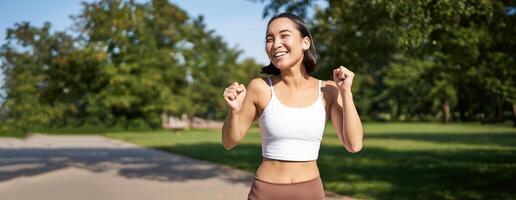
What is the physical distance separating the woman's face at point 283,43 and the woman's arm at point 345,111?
0.21m

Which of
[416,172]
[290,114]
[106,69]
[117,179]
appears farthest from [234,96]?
[106,69]

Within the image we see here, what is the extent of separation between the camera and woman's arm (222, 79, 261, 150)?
244cm

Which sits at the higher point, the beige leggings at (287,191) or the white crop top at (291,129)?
the white crop top at (291,129)

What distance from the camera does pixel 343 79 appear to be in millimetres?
2424

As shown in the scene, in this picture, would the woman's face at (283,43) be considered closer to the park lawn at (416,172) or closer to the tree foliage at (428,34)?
the tree foliage at (428,34)

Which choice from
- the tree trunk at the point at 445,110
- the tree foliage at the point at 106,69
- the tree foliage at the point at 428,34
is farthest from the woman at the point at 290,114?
the tree trunk at the point at 445,110

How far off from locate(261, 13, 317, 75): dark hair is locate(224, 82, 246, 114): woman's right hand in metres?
0.23

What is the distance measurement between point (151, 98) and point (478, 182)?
33.6 meters

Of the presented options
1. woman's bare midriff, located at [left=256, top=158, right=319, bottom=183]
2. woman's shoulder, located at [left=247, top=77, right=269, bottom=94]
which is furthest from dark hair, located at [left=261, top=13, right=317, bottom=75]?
woman's bare midriff, located at [left=256, top=158, right=319, bottom=183]

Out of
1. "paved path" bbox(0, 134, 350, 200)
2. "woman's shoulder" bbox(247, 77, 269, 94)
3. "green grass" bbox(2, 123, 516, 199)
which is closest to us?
"woman's shoulder" bbox(247, 77, 269, 94)

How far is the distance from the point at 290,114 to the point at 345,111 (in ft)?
0.80

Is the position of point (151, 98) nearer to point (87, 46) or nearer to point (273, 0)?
point (87, 46)

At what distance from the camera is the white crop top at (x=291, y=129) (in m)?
2.40

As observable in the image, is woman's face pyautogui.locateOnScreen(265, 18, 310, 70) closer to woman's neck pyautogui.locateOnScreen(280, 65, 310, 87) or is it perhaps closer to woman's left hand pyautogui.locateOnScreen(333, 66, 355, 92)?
woman's neck pyautogui.locateOnScreen(280, 65, 310, 87)
